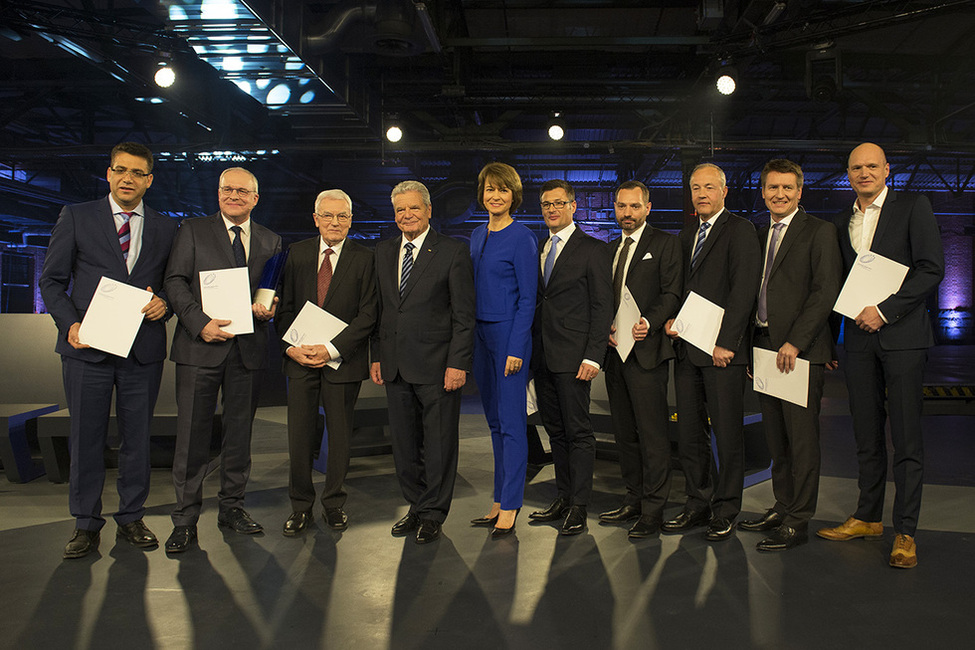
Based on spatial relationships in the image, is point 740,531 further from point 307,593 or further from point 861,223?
point 307,593

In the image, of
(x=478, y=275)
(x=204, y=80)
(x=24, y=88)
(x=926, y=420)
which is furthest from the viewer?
(x=24, y=88)

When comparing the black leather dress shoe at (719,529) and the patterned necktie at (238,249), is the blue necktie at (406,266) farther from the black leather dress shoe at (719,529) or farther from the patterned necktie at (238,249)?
the black leather dress shoe at (719,529)

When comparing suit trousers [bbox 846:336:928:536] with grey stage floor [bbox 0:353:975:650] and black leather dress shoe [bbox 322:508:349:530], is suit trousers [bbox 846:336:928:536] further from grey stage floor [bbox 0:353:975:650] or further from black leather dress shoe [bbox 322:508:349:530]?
black leather dress shoe [bbox 322:508:349:530]

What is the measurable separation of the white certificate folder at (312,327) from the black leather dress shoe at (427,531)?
874mm

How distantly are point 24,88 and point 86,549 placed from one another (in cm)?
931

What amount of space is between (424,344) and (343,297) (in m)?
0.51

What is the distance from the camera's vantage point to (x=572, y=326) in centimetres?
319

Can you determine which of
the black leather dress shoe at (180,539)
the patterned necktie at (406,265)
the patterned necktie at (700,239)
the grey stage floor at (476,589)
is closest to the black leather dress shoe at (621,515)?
the grey stage floor at (476,589)

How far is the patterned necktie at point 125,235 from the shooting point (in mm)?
2990

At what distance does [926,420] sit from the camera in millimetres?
6414

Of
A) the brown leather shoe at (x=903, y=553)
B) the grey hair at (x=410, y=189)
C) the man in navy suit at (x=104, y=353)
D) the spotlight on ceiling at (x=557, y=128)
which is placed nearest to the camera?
the brown leather shoe at (x=903, y=553)

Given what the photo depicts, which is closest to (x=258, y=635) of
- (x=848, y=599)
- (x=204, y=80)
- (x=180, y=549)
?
(x=180, y=549)

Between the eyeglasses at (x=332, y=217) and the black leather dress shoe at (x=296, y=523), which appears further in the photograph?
the eyeglasses at (x=332, y=217)

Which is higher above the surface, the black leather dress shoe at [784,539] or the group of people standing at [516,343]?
the group of people standing at [516,343]
